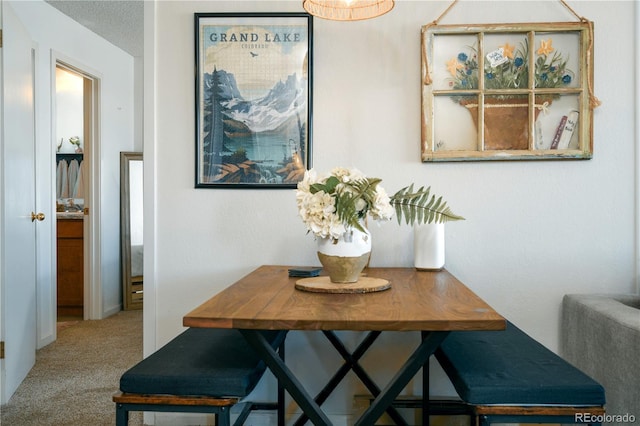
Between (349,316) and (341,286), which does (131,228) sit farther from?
(349,316)

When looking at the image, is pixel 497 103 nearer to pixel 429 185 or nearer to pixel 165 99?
pixel 429 185

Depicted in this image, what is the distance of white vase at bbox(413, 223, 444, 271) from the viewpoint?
7.80 ft

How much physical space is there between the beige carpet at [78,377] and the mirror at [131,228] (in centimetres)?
65

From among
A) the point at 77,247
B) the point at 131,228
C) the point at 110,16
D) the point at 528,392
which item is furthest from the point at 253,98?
the point at 131,228

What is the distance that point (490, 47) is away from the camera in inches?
99.4

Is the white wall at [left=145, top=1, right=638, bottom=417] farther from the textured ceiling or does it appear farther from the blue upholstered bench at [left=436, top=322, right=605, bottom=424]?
the textured ceiling

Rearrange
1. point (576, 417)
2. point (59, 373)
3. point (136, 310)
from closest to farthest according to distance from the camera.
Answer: point (576, 417), point (59, 373), point (136, 310)

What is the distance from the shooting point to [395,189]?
2.58 metres

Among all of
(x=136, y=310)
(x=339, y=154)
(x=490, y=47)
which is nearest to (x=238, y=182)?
(x=339, y=154)

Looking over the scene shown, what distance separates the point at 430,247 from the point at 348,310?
3.11 ft

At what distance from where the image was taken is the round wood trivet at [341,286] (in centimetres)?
183

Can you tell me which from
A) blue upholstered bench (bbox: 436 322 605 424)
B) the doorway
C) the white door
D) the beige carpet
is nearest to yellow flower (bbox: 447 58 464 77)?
blue upholstered bench (bbox: 436 322 605 424)

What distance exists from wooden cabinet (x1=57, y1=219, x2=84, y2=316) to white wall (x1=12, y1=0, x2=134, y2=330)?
0.73ft

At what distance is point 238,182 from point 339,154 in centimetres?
48
